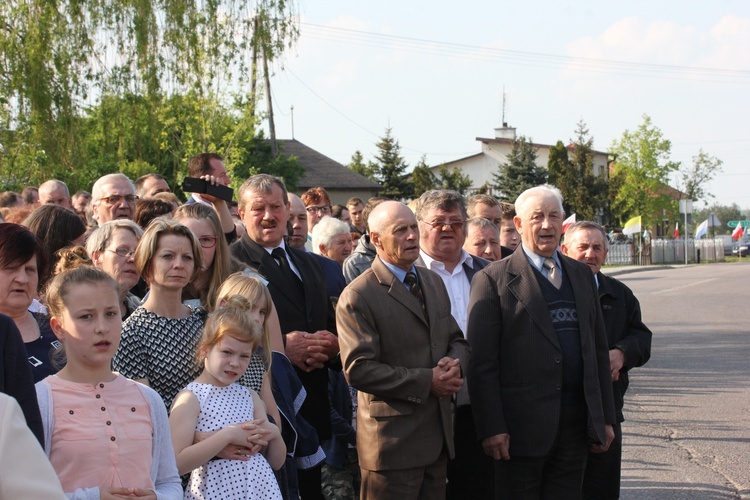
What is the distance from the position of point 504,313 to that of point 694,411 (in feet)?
18.1

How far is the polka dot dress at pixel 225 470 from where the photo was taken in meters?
4.07

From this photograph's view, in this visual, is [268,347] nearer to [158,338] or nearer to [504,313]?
[158,338]

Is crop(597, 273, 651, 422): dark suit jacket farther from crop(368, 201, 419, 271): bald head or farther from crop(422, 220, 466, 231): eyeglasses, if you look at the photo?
crop(368, 201, 419, 271): bald head


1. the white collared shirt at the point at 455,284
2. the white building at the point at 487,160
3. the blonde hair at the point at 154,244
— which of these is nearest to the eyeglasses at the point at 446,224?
the white collared shirt at the point at 455,284

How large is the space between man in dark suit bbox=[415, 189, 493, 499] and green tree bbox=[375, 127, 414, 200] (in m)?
50.2

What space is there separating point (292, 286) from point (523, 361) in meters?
1.54

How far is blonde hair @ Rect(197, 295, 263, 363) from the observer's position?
420 cm

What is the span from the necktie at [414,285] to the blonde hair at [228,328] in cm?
127

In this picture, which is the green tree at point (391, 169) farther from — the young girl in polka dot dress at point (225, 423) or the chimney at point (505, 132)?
the young girl in polka dot dress at point (225, 423)

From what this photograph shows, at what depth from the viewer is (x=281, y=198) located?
5.79 m

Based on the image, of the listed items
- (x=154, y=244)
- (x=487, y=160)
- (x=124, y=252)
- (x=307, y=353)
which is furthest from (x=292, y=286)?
(x=487, y=160)

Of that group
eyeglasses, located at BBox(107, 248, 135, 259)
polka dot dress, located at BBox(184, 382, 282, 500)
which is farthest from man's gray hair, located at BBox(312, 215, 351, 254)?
polka dot dress, located at BBox(184, 382, 282, 500)

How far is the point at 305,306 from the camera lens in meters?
5.69

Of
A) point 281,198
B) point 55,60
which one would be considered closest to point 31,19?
point 55,60
